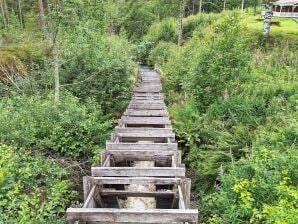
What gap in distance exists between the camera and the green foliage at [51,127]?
7.12m

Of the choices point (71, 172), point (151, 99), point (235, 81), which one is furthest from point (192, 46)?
point (71, 172)

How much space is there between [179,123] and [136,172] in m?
4.00

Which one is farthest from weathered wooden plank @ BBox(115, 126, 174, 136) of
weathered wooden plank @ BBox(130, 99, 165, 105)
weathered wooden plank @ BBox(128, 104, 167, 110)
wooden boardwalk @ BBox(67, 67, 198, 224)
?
weathered wooden plank @ BBox(130, 99, 165, 105)

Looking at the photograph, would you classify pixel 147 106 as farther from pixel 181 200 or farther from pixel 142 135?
pixel 181 200

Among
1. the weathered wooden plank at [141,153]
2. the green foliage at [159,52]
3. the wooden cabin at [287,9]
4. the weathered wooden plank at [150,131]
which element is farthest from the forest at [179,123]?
the green foliage at [159,52]

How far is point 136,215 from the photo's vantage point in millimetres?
4734

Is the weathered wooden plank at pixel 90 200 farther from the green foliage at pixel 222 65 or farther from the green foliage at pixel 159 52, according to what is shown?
the green foliage at pixel 159 52

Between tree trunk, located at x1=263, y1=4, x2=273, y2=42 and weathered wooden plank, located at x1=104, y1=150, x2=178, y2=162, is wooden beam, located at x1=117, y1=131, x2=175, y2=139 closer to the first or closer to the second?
weathered wooden plank, located at x1=104, y1=150, x2=178, y2=162

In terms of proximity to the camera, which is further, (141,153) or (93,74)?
(93,74)

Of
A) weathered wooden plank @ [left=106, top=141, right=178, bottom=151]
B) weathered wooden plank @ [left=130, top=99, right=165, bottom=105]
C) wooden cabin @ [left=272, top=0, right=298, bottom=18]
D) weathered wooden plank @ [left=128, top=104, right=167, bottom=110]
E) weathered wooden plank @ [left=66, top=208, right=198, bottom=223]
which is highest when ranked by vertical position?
wooden cabin @ [left=272, top=0, right=298, bottom=18]

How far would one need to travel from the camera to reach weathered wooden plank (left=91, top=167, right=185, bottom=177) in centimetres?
636

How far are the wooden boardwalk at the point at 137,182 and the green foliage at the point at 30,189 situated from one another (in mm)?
554

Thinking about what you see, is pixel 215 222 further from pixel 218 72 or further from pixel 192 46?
pixel 192 46

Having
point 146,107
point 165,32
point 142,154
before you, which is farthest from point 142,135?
point 165,32
